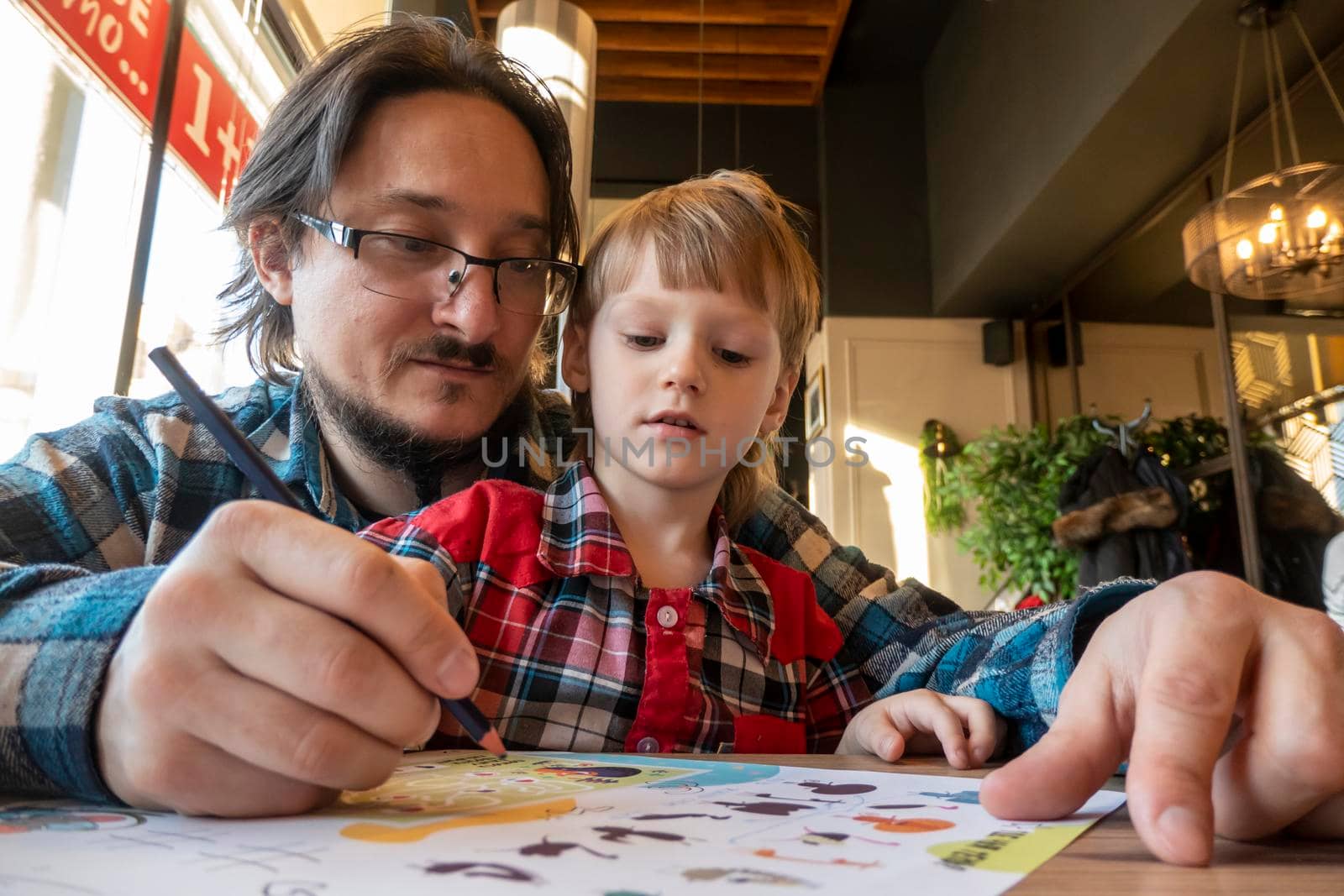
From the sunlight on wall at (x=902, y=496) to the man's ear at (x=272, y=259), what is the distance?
12.1 ft

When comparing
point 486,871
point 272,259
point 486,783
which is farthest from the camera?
point 272,259

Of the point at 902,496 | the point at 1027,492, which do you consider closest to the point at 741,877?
the point at 1027,492

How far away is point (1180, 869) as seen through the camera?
334 millimetres

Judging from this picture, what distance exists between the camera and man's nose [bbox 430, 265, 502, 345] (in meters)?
1.07

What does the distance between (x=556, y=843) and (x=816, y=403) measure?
491 centimetres

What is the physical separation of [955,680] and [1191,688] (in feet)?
1.53

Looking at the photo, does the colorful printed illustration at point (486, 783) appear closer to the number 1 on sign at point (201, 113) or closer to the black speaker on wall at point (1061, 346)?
the number 1 on sign at point (201, 113)

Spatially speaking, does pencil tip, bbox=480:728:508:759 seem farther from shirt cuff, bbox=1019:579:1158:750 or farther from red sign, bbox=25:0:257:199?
red sign, bbox=25:0:257:199

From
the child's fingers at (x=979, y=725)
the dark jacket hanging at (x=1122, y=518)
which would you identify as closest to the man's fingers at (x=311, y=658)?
the child's fingers at (x=979, y=725)

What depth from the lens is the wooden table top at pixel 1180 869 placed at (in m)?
0.30

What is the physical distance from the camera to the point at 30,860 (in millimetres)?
313

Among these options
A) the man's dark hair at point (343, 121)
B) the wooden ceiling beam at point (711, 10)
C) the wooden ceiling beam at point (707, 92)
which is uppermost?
the wooden ceiling beam at point (707, 92)

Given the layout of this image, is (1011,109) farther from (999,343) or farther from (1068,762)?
(1068,762)

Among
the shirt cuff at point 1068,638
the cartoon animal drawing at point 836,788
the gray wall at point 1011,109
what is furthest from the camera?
the gray wall at point 1011,109
